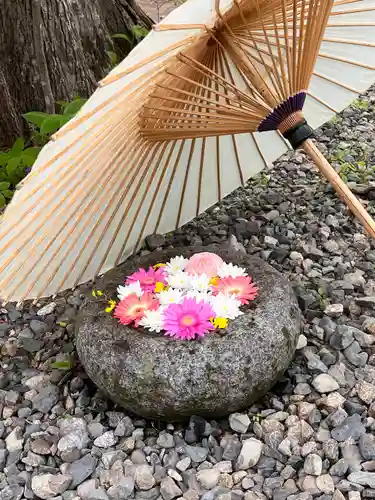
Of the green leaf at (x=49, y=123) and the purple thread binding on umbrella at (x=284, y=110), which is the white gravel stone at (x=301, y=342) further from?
the green leaf at (x=49, y=123)

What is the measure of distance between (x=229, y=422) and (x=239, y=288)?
40 centimetres

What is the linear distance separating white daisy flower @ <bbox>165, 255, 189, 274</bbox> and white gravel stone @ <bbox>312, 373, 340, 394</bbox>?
1.83 ft

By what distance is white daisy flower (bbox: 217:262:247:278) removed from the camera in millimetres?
2131

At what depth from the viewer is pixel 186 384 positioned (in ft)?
6.16

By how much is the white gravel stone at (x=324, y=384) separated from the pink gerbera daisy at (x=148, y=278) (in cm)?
57

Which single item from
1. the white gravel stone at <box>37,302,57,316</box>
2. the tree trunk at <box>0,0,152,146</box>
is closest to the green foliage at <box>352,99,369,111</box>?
the tree trunk at <box>0,0,152,146</box>

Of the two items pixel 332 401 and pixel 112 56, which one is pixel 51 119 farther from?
pixel 332 401

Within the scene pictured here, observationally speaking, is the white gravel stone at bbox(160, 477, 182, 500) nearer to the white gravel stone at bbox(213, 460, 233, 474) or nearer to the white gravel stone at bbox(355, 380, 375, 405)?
the white gravel stone at bbox(213, 460, 233, 474)

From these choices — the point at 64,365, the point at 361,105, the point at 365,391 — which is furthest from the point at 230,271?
the point at 361,105

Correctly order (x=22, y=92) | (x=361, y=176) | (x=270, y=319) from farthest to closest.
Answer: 1. (x=22, y=92)
2. (x=361, y=176)
3. (x=270, y=319)

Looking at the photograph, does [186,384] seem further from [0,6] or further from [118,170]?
[0,6]

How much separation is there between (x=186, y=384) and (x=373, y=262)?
1.21 m

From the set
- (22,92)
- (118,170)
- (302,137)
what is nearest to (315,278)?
(302,137)

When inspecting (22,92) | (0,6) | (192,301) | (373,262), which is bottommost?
(373,262)
